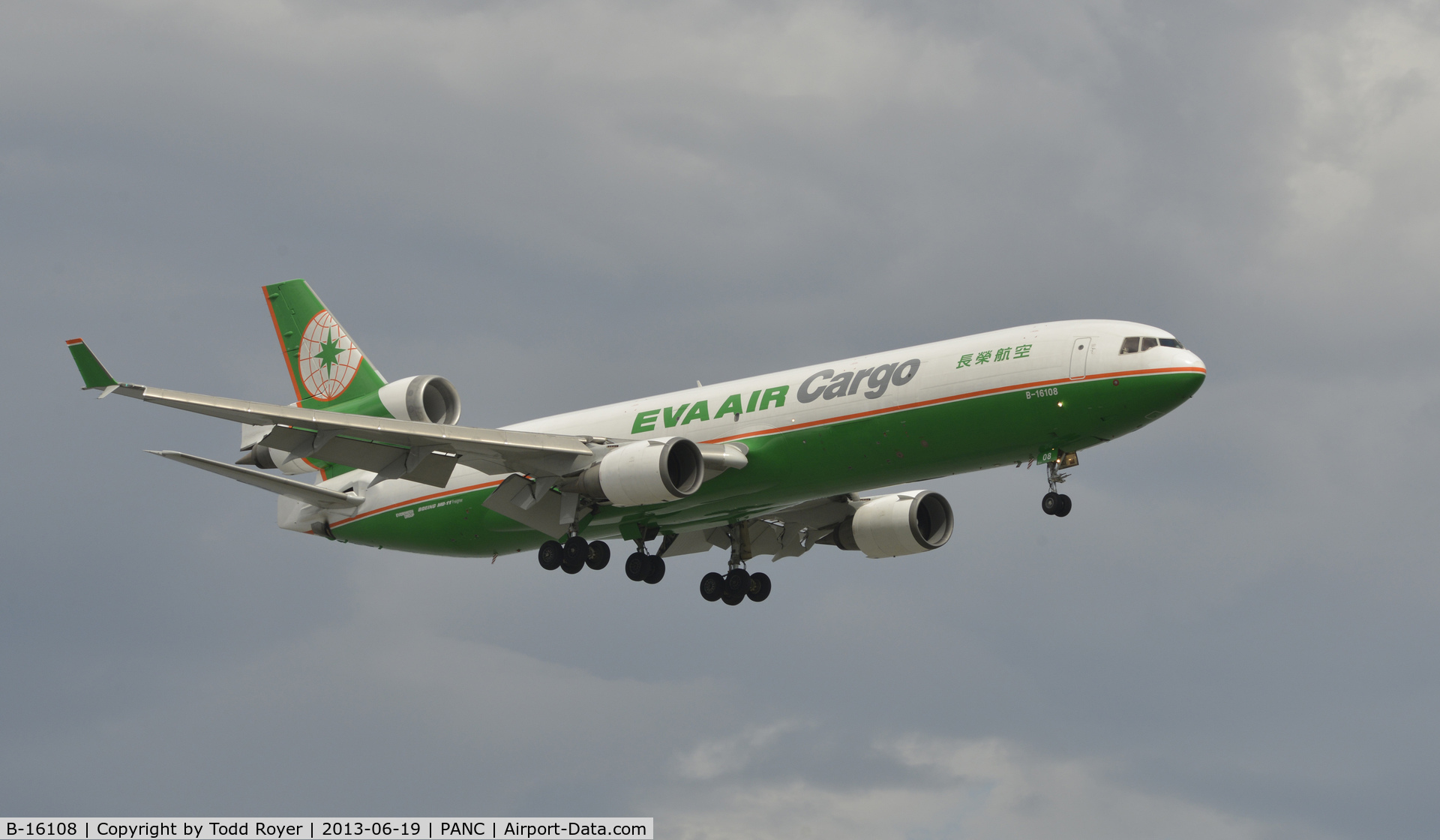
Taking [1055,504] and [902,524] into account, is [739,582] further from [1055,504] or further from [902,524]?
[1055,504]

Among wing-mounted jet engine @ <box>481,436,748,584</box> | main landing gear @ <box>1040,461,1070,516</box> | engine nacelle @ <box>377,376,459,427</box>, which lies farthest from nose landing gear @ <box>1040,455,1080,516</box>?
engine nacelle @ <box>377,376,459,427</box>

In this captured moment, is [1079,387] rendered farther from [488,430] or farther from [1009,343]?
[488,430]

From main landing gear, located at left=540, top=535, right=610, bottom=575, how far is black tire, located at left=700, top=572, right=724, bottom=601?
19.2ft

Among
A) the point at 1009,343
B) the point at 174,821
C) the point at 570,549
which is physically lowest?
the point at 174,821

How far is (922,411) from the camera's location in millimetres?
37969

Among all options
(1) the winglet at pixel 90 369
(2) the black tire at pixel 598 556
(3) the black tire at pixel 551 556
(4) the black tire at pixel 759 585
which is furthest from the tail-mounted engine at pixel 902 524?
(1) the winglet at pixel 90 369

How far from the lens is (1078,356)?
36719 mm

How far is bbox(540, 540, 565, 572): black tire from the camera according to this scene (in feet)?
140

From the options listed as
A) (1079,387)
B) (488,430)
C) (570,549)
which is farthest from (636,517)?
(1079,387)

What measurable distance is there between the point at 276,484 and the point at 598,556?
9970 millimetres

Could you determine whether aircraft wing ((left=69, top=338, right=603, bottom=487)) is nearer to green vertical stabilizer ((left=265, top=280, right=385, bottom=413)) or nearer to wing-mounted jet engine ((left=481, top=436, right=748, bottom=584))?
wing-mounted jet engine ((left=481, top=436, right=748, bottom=584))

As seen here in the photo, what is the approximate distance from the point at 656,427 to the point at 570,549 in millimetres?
4061

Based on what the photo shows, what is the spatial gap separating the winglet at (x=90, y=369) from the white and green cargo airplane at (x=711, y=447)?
0.04 m

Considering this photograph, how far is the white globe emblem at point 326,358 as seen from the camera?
49688 mm
